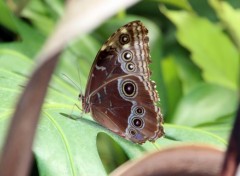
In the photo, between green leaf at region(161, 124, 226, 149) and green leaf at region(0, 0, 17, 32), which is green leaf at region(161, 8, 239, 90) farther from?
green leaf at region(161, 124, 226, 149)

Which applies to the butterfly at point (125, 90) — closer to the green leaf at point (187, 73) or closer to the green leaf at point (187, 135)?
the green leaf at point (187, 135)

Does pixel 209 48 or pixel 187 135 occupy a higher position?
pixel 209 48

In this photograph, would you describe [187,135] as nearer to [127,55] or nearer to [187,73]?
[127,55]

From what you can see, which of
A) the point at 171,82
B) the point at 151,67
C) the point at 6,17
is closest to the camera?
the point at 6,17

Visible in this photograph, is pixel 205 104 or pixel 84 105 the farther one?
pixel 205 104

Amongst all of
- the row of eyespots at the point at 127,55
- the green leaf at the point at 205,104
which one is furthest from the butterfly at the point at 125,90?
the green leaf at the point at 205,104

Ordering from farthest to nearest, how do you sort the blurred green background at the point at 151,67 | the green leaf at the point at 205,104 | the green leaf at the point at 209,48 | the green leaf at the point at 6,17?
the green leaf at the point at 209,48, the green leaf at the point at 205,104, the green leaf at the point at 6,17, the blurred green background at the point at 151,67

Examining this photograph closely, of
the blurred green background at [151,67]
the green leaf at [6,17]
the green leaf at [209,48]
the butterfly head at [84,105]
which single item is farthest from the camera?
the green leaf at [209,48]

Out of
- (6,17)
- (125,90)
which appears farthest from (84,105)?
(6,17)

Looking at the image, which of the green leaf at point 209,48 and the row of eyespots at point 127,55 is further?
the green leaf at point 209,48
